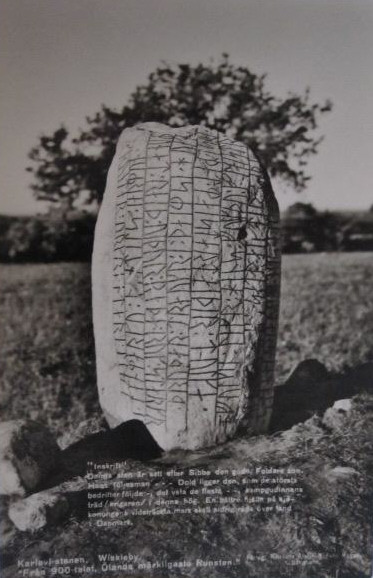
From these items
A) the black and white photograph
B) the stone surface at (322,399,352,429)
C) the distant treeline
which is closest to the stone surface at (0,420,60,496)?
the black and white photograph

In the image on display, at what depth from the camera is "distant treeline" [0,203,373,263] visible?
3.89 meters

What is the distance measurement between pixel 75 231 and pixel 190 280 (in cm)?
147

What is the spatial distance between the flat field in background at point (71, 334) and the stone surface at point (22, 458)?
2.22ft

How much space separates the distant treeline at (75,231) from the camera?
389cm

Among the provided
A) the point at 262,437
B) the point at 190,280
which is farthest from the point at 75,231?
the point at 262,437

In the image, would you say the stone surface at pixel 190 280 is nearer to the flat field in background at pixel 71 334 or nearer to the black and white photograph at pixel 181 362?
the black and white photograph at pixel 181 362

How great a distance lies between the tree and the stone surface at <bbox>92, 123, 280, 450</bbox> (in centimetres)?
48

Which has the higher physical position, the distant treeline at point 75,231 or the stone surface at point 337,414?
the distant treeline at point 75,231

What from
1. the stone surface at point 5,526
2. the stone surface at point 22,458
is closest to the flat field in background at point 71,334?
the stone surface at point 22,458

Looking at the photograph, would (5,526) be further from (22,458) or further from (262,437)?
(262,437)

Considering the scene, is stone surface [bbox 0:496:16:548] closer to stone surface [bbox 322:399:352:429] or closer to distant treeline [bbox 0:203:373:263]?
distant treeline [bbox 0:203:373:263]

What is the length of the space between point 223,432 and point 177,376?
13.9 inches

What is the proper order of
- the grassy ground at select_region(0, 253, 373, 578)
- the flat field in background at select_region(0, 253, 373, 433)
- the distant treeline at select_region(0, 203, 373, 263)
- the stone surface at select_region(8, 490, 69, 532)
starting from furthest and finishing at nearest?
the flat field in background at select_region(0, 253, 373, 433) < the distant treeline at select_region(0, 203, 373, 263) < the grassy ground at select_region(0, 253, 373, 578) < the stone surface at select_region(8, 490, 69, 532)

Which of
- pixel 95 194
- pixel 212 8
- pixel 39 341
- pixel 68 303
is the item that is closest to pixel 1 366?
pixel 39 341
